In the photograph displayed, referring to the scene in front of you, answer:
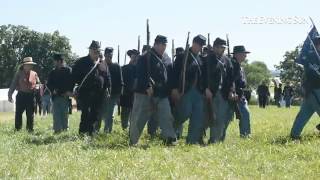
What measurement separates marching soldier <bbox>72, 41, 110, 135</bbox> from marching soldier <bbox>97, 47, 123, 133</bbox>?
124 cm

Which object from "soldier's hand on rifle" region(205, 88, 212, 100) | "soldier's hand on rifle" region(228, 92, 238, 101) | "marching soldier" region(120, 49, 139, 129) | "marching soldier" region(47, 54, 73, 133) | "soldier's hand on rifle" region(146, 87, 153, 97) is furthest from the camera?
"marching soldier" region(120, 49, 139, 129)

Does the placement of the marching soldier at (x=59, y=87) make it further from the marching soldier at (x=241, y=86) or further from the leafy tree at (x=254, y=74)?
the leafy tree at (x=254, y=74)

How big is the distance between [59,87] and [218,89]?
4.15 metres

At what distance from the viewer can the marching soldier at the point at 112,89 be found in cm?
1388

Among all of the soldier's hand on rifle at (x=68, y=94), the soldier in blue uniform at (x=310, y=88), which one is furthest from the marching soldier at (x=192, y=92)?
the soldier's hand on rifle at (x=68, y=94)

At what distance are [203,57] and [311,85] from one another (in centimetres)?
198

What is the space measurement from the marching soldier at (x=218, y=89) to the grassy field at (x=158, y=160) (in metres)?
0.80

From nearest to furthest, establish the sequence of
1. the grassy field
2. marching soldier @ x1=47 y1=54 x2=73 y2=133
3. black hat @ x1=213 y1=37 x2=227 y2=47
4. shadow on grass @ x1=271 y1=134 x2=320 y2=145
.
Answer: the grassy field → shadow on grass @ x1=271 y1=134 x2=320 y2=145 → black hat @ x1=213 y1=37 x2=227 y2=47 → marching soldier @ x1=47 y1=54 x2=73 y2=133

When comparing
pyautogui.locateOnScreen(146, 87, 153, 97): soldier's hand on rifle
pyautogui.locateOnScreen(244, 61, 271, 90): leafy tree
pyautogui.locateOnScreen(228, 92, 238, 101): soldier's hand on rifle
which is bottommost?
pyautogui.locateOnScreen(228, 92, 238, 101): soldier's hand on rifle

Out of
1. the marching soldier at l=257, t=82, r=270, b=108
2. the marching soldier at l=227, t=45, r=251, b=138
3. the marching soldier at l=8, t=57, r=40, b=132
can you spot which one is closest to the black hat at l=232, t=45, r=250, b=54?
the marching soldier at l=227, t=45, r=251, b=138

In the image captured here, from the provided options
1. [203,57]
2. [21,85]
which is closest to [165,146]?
[203,57]

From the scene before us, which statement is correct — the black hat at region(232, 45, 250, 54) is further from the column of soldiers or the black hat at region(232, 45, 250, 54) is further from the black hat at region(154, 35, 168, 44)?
the black hat at region(154, 35, 168, 44)

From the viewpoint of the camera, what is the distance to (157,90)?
1066 cm

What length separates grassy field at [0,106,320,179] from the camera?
24.2 ft
